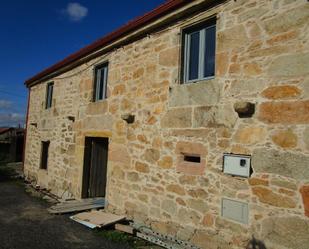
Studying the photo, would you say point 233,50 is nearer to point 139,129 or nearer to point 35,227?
point 139,129

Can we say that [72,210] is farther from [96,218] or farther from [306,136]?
[306,136]

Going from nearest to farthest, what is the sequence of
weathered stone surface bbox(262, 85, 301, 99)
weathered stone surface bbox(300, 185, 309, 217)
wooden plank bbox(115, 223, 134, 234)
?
weathered stone surface bbox(300, 185, 309, 217)
weathered stone surface bbox(262, 85, 301, 99)
wooden plank bbox(115, 223, 134, 234)

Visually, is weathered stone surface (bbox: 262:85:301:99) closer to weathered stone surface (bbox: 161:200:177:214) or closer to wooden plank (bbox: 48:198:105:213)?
weathered stone surface (bbox: 161:200:177:214)

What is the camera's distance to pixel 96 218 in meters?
6.21

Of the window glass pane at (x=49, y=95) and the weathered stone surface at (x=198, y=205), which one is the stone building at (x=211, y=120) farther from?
the window glass pane at (x=49, y=95)

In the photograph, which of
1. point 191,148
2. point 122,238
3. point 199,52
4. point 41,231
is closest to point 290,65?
point 199,52

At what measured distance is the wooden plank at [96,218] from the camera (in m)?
5.86

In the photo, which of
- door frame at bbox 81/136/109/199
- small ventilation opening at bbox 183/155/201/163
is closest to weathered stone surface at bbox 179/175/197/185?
small ventilation opening at bbox 183/155/201/163

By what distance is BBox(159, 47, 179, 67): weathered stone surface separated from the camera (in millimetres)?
5348

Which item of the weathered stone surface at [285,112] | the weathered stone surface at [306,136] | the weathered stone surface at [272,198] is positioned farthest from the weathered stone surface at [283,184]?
the weathered stone surface at [285,112]

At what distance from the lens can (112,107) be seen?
6980 mm

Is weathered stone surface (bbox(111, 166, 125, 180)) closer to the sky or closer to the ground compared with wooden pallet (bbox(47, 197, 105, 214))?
closer to the sky

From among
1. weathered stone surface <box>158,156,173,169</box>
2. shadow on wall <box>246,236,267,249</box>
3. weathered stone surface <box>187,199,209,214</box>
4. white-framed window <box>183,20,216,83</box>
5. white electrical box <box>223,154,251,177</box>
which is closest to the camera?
shadow on wall <box>246,236,267,249</box>

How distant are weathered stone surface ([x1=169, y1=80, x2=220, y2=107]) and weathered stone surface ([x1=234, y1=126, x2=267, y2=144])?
2.25 ft
